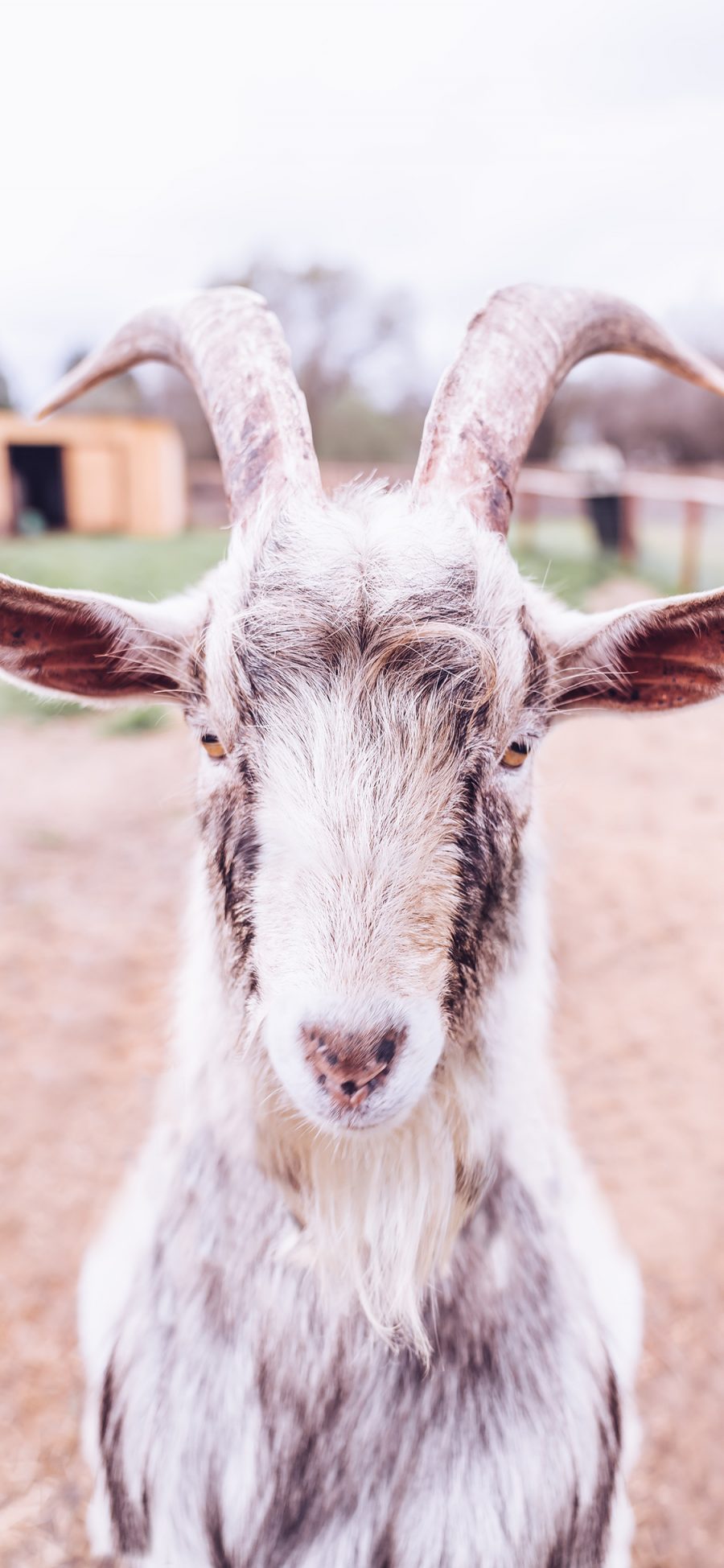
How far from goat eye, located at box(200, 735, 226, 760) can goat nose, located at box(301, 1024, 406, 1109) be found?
1.64ft

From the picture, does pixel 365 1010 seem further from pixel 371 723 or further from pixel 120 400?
pixel 120 400

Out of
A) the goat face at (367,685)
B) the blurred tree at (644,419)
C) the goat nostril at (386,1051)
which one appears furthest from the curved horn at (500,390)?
the blurred tree at (644,419)

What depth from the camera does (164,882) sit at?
587 centimetres

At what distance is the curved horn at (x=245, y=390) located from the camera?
164 cm

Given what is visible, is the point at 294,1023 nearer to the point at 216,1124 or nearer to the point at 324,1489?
the point at 216,1124

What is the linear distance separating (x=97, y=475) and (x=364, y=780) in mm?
21057

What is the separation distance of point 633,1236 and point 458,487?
309 centimetres

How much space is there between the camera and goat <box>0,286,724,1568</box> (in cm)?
141

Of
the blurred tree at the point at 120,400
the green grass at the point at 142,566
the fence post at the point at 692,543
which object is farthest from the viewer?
the blurred tree at the point at 120,400

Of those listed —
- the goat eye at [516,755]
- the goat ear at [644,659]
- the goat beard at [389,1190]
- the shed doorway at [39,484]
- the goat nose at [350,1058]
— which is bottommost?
the shed doorway at [39,484]

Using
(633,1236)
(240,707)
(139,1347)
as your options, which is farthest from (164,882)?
(240,707)

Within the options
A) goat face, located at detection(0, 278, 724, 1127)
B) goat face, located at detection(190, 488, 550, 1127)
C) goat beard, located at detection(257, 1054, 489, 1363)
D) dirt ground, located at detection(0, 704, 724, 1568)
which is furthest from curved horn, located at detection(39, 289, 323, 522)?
goat beard, located at detection(257, 1054, 489, 1363)

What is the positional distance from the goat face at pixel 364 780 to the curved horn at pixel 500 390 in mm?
102

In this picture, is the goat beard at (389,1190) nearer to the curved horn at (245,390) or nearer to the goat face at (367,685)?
the goat face at (367,685)
